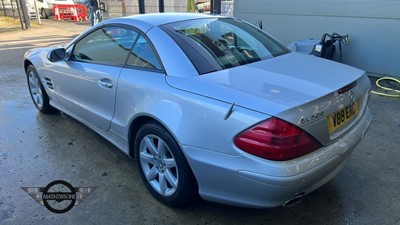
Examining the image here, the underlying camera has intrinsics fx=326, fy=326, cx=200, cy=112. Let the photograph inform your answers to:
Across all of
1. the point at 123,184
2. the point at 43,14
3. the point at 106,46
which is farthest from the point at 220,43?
the point at 43,14

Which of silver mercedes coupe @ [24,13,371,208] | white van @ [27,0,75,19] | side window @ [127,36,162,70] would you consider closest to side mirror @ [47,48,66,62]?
silver mercedes coupe @ [24,13,371,208]

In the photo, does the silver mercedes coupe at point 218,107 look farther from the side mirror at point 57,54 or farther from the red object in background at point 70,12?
the red object in background at point 70,12

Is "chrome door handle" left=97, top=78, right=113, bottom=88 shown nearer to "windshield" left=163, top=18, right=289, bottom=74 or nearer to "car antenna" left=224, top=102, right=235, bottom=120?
"windshield" left=163, top=18, right=289, bottom=74

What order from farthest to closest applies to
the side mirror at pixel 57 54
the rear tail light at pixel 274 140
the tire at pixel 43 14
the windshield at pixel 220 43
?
the tire at pixel 43 14 → the side mirror at pixel 57 54 → the windshield at pixel 220 43 → the rear tail light at pixel 274 140

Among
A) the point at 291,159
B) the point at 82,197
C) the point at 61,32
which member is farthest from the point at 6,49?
the point at 291,159

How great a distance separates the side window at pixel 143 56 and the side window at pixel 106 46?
0.10 meters

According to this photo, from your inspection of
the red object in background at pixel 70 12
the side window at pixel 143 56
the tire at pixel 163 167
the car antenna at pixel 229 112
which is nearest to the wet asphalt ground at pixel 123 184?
the tire at pixel 163 167

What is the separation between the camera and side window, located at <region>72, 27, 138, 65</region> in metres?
3.00

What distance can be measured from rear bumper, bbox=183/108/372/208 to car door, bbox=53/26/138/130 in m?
1.20

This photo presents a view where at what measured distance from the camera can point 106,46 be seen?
327 centimetres

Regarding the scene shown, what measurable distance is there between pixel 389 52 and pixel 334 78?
167 inches

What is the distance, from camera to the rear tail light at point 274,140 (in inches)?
74.4

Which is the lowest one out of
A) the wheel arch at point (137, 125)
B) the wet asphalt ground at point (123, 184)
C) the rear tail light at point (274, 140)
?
the wet asphalt ground at point (123, 184)

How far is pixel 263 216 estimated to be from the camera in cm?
252
